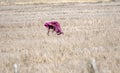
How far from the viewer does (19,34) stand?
17.9m

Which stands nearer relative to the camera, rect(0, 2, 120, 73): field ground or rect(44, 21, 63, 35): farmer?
rect(0, 2, 120, 73): field ground

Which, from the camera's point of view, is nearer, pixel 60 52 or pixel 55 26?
pixel 60 52

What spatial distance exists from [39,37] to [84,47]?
12.7ft

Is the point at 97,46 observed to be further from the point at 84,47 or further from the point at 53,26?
the point at 53,26

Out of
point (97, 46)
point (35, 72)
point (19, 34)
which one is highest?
point (35, 72)

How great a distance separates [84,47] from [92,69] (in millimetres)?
5207

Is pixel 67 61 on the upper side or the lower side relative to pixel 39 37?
upper

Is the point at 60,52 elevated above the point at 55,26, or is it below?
above

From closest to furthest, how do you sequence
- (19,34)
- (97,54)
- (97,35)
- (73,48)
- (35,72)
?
(35,72)
(97,54)
(73,48)
(97,35)
(19,34)

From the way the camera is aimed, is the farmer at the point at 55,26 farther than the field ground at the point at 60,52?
Yes

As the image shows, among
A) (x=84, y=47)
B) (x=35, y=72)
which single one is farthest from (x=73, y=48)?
(x=35, y=72)

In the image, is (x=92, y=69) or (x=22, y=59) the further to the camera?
(x=22, y=59)

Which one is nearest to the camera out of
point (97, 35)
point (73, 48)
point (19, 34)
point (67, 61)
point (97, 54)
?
point (67, 61)

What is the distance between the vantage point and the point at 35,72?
9.42 meters
